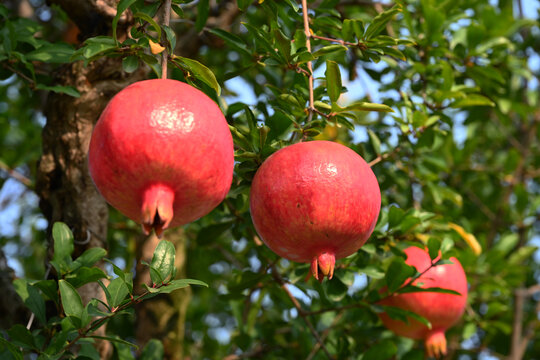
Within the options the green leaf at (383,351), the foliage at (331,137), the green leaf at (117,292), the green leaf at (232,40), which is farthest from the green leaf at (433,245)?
the green leaf at (117,292)

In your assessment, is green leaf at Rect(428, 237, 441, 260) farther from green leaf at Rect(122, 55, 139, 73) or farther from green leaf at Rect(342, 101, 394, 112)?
green leaf at Rect(122, 55, 139, 73)

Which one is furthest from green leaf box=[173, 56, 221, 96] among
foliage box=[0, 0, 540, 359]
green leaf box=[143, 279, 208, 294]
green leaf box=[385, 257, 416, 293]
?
green leaf box=[385, 257, 416, 293]

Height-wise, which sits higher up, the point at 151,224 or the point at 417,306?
the point at 151,224

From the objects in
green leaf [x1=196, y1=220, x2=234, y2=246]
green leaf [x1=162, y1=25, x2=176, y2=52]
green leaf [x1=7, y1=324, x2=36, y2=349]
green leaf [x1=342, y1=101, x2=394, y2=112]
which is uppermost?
green leaf [x1=162, y1=25, x2=176, y2=52]

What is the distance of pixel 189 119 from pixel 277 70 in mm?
1437

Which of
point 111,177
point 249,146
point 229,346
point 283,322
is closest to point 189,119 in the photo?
point 111,177

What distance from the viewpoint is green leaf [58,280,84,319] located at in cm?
118

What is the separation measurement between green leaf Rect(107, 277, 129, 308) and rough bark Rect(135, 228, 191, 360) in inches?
44.2

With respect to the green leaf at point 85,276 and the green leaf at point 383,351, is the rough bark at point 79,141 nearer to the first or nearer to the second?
the green leaf at point 85,276

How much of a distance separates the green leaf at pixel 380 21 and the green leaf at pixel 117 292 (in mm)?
857

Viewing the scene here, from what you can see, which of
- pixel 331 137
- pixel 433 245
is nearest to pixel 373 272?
pixel 433 245

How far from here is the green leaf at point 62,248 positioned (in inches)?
55.8

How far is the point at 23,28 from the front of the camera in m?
1.67

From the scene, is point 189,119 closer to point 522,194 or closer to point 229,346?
point 229,346
